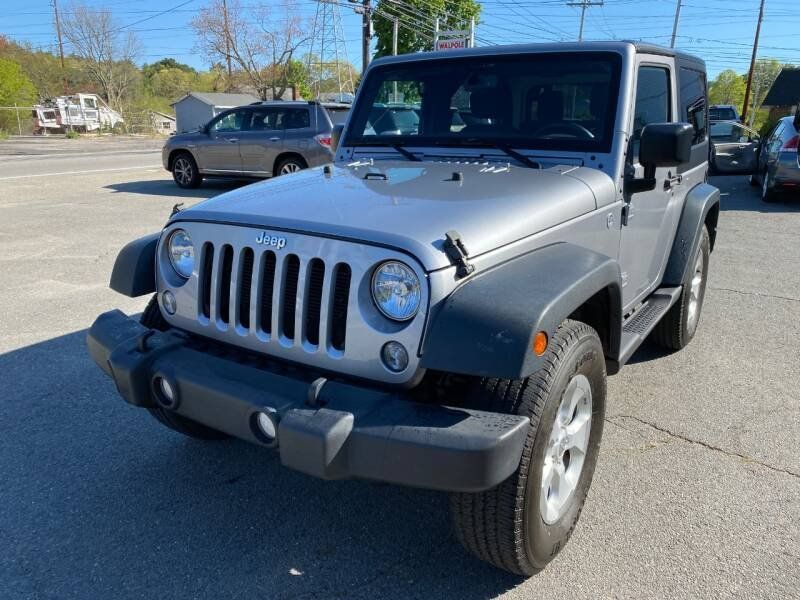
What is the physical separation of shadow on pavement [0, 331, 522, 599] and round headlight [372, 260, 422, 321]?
108 centimetres

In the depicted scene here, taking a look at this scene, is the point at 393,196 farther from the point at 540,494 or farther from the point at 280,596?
the point at 280,596

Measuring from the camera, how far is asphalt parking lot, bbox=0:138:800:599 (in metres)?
2.47


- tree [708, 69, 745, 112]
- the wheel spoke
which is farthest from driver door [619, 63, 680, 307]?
tree [708, 69, 745, 112]

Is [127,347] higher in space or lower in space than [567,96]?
lower

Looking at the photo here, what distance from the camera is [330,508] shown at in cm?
293

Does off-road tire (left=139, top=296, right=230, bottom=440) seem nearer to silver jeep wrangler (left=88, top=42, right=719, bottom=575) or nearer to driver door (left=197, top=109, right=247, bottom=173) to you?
silver jeep wrangler (left=88, top=42, right=719, bottom=575)

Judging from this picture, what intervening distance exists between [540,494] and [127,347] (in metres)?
1.65

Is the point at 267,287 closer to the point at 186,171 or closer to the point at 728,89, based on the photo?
the point at 186,171

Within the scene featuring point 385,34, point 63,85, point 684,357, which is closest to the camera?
point 684,357

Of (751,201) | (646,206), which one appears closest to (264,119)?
(751,201)

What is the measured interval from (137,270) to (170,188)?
11936 mm

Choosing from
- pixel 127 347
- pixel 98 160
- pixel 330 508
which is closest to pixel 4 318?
pixel 127 347

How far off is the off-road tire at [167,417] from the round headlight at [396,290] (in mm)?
1048

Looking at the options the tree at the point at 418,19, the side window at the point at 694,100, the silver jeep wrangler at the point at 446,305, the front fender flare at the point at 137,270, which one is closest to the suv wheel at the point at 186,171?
the side window at the point at 694,100
